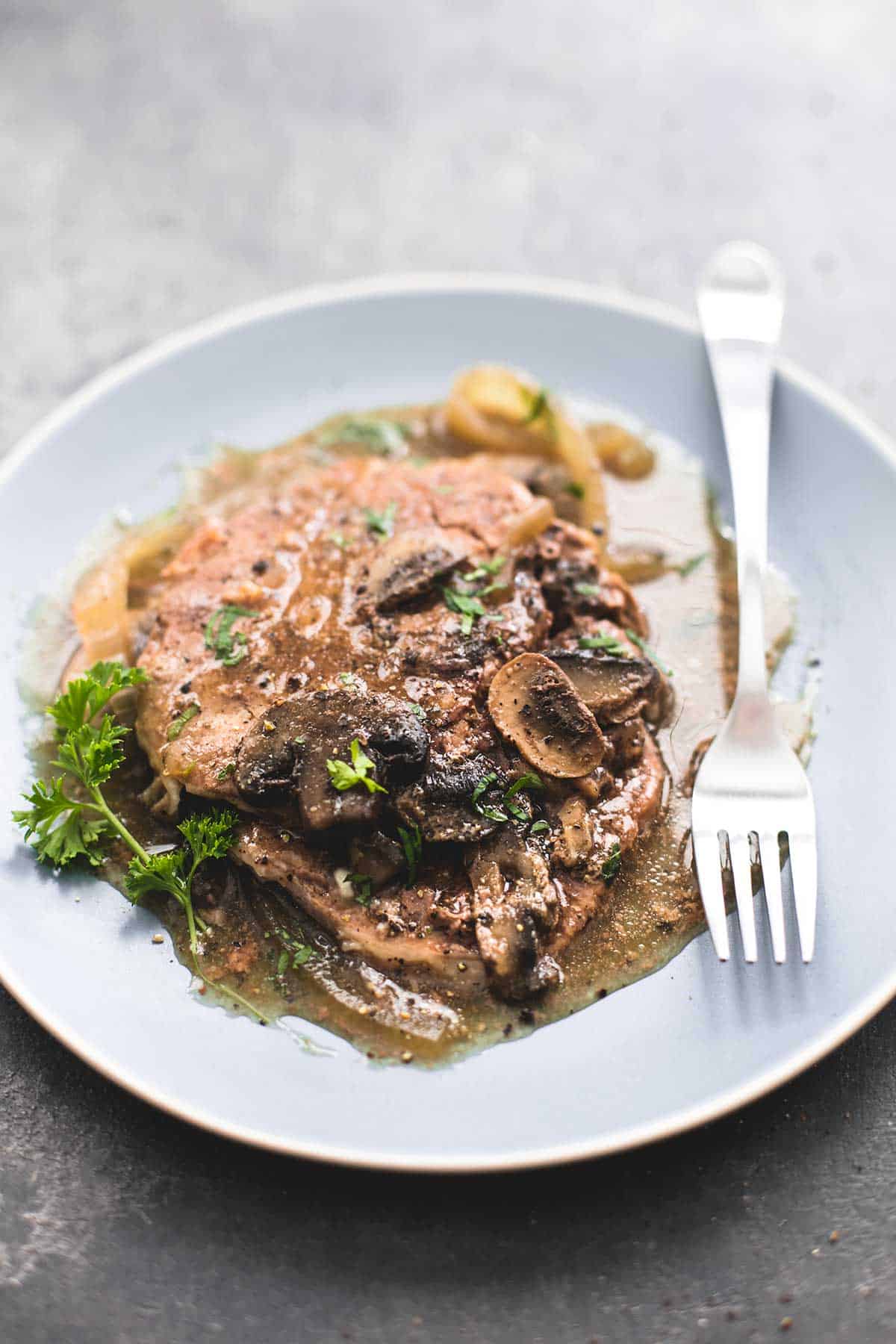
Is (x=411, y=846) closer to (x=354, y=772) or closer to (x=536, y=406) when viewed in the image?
(x=354, y=772)

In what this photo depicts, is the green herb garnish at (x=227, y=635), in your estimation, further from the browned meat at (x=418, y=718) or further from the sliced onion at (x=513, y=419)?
the sliced onion at (x=513, y=419)

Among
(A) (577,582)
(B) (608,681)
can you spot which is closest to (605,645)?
(B) (608,681)

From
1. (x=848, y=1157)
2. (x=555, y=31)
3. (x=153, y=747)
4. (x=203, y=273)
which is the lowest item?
(x=848, y=1157)

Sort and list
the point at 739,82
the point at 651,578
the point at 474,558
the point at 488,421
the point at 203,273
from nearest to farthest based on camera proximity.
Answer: the point at 474,558 < the point at 651,578 < the point at 488,421 < the point at 203,273 < the point at 739,82

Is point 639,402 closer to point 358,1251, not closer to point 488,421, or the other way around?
point 488,421

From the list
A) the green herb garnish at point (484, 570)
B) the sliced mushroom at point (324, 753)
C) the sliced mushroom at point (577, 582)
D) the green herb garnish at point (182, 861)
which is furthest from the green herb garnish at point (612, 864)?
the green herb garnish at point (182, 861)

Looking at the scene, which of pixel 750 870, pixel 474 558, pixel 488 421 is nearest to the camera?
pixel 750 870

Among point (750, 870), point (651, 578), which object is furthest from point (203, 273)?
point (750, 870)
